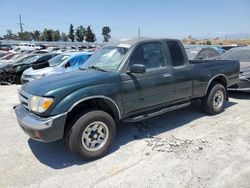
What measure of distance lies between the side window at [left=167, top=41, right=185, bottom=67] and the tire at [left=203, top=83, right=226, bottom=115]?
4.24ft

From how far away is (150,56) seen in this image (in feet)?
15.4

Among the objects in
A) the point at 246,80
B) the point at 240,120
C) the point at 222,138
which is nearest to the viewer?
the point at 222,138

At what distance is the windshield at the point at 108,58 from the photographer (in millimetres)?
4453

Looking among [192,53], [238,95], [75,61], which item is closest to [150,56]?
[238,95]

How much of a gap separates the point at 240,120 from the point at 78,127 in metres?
3.88

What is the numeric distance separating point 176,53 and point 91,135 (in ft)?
8.33

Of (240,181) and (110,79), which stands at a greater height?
(110,79)

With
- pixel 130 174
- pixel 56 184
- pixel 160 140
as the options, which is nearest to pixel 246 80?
pixel 160 140

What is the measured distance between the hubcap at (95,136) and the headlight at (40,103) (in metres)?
0.71

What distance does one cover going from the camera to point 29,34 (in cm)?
8962

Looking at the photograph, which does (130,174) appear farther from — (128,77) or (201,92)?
(201,92)

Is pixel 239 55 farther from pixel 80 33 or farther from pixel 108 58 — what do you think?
pixel 80 33

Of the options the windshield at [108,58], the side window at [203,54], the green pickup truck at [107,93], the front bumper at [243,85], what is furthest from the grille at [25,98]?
the side window at [203,54]

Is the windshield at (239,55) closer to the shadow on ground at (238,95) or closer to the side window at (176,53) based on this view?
the shadow on ground at (238,95)
